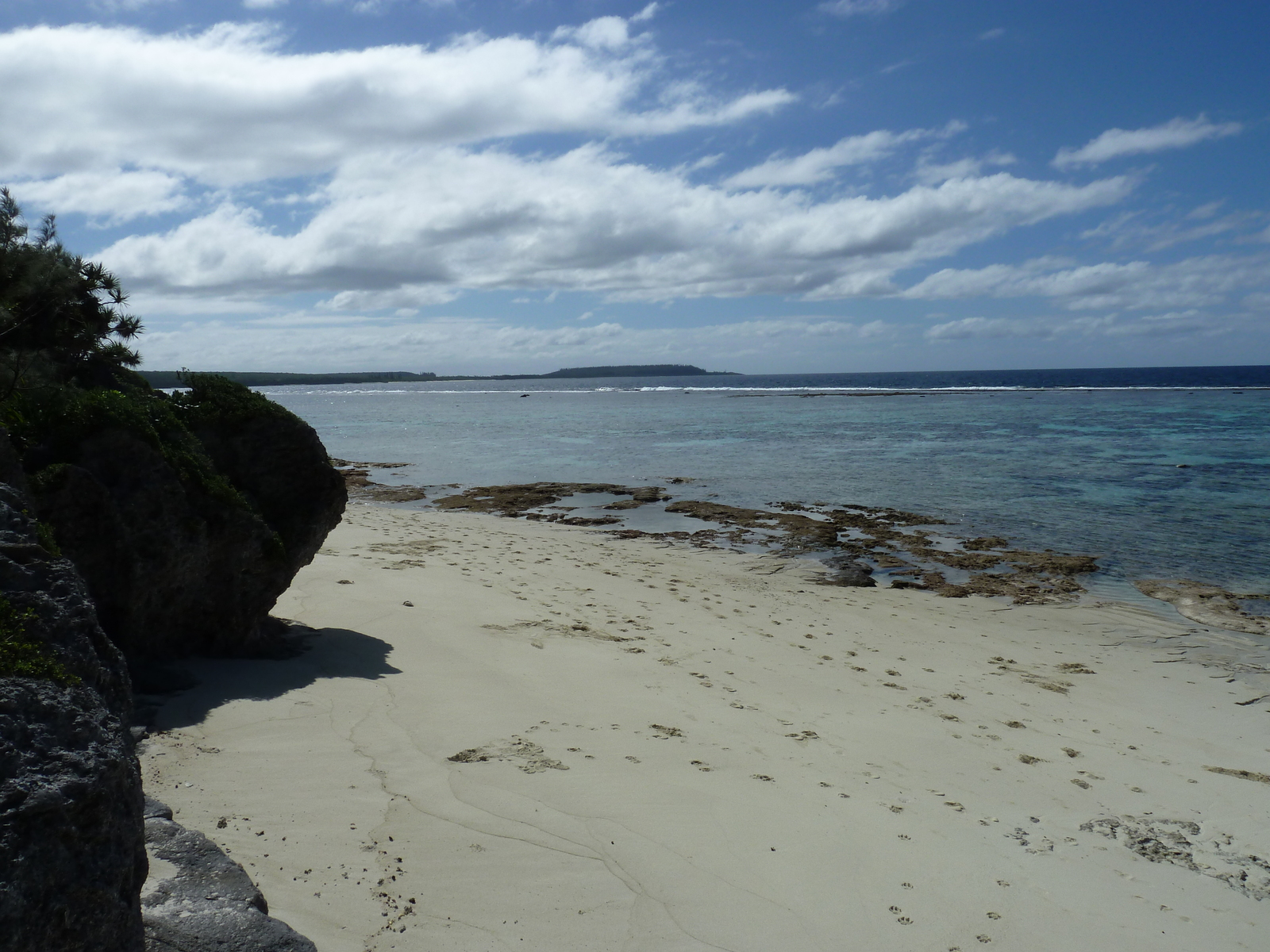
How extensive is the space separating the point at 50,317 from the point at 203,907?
5744 millimetres

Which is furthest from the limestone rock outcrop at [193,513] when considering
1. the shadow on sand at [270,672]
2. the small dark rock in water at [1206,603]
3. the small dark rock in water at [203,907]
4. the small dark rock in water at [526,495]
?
the small dark rock in water at [526,495]

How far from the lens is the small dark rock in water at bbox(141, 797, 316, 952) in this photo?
2.98 m

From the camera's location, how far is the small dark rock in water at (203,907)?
2979 millimetres

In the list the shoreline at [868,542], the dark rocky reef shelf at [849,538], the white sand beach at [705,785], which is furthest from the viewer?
the dark rocky reef shelf at [849,538]

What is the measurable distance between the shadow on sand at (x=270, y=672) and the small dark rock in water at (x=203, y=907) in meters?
2.13

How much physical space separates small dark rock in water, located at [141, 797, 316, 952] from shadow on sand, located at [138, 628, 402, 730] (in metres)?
2.13

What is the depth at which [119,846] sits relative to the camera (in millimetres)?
2484

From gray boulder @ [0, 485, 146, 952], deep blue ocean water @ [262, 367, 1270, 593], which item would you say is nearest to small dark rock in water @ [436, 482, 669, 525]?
deep blue ocean water @ [262, 367, 1270, 593]

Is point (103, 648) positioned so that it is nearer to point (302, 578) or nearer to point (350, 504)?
point (302, 578)

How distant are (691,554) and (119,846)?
13.7 metres

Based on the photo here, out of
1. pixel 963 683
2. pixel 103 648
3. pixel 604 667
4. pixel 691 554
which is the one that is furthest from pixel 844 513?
pixel 103 648

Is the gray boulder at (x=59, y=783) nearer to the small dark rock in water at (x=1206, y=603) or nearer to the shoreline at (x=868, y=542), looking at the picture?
the shoreline at (x=868, y=542)

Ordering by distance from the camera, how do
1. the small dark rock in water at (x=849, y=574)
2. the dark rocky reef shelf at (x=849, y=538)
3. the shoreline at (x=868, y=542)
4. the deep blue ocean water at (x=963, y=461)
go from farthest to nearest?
the deep blue ocean water at (x=963, y=461) → the dark rocky reef shelf at (x=849, y=538) → the small dark rock in water at (x=849, y=574) → the shoreline at (x=868, y=542)

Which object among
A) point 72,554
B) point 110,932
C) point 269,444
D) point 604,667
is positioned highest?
point 269,444
